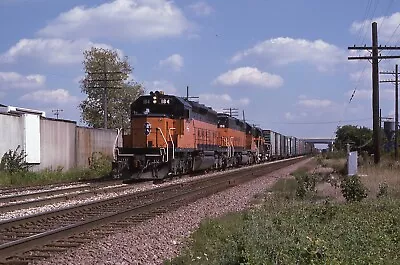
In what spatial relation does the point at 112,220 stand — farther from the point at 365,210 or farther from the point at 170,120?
the point at 170,120

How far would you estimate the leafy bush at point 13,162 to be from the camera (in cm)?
2658

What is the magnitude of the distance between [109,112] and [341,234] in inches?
2513

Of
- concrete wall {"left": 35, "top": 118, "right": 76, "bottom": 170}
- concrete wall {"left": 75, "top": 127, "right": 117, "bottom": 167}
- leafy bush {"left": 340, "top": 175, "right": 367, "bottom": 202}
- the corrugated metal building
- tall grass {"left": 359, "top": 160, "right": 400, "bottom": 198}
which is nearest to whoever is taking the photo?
leafy bush {"left": 340, "top": 175, "right": 367, "bottom": 202}

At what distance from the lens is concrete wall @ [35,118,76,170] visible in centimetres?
3134

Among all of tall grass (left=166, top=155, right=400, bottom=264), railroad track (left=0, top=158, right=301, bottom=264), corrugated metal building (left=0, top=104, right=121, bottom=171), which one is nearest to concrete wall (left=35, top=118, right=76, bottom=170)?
corrugated metal building (left=0, top=104, right=121, bottom=171)

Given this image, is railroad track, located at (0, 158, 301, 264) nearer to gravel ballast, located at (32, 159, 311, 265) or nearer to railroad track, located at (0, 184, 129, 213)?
gravel ballast, located at (32, 159, 311, 265)

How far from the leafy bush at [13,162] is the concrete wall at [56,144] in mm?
2503

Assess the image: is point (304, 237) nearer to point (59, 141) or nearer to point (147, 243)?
point (147, 243)

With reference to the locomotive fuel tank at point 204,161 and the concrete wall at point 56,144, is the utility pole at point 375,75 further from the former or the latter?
the concrete wall at point 56,144

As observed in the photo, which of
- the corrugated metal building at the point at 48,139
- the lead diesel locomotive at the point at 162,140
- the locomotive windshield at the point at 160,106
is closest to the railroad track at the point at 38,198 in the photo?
the lead diesel locomotive at the point at 162,140

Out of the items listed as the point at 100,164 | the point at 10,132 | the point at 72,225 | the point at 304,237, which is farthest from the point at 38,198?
the point at 100,164

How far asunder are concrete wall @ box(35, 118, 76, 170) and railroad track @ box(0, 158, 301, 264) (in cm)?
1464

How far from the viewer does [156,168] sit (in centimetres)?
2456

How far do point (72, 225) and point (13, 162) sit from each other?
1747 cm
